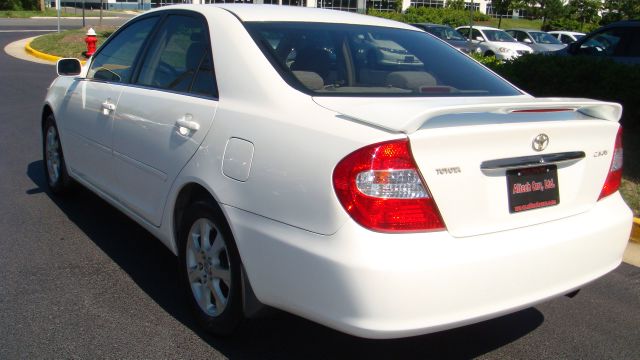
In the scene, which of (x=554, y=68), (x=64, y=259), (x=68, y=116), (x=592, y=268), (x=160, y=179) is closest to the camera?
(x=592, y=268)

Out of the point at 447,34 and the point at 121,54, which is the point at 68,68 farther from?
the point at 447,34

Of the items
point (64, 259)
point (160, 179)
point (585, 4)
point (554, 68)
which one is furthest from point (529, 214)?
point (585, 4)

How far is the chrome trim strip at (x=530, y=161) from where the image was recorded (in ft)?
8.94

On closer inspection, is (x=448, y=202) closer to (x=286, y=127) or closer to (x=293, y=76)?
(x=286, y=127)

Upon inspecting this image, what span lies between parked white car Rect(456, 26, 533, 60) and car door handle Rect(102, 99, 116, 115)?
66.1 ft

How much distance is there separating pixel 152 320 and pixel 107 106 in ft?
5.14

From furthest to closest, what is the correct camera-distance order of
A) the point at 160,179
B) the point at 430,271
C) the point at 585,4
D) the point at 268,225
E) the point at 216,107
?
the point at 585,4, the point at 160,179, the point at 216,107, the point at 268,225, the point at 430,271

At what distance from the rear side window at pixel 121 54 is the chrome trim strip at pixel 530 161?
2605mm

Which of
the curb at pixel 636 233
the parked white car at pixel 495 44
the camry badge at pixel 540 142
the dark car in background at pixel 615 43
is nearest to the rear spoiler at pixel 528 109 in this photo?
the camry badge at pixel 540 142

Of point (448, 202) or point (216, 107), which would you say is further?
point (216, 107)

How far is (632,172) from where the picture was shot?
6672mm

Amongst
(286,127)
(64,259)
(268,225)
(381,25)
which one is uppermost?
(381,25)

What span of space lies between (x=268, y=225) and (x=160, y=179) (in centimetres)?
111

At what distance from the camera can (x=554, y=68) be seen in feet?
28.1
